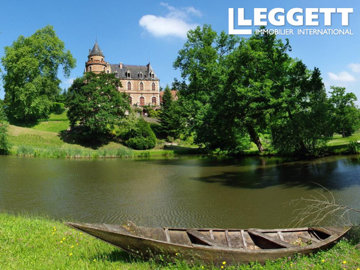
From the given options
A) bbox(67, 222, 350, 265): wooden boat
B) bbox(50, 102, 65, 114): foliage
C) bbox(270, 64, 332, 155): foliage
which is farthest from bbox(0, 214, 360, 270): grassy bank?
bbox(50, 102, 65, 114): foliage

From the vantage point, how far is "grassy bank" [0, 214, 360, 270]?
16.5 feet

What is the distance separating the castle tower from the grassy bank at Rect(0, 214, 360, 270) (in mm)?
64724

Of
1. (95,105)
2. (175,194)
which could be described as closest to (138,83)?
(95,105)

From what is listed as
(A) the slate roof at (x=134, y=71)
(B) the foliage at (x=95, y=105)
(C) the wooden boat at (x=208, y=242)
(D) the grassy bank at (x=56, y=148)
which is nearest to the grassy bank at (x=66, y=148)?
(D) the grassy bank at (x=56, y=148)

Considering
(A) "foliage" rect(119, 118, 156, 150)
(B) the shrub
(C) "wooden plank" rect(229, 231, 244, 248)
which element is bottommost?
(C) "wooden plank" rect(229, 231, 244, 248)

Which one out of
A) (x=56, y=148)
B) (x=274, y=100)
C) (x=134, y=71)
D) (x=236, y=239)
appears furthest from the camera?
(x=134, y=71)

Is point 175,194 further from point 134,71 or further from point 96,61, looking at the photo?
point 134,71

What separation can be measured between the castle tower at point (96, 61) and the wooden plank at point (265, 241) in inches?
2629

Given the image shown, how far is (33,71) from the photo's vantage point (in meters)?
46.2

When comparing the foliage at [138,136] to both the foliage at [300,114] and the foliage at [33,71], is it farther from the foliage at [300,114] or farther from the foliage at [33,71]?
the foliage at [300,114]

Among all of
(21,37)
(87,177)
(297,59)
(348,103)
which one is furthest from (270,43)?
(21,37)

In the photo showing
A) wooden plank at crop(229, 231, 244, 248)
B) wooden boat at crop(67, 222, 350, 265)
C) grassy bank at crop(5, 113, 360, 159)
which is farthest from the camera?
grassy bank at crop(5, 113, 360, 159)

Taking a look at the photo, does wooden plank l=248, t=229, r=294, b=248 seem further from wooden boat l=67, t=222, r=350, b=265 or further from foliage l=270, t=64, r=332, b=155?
foliage l=270, t=64, r=332, b=155

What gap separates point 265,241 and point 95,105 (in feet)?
123
